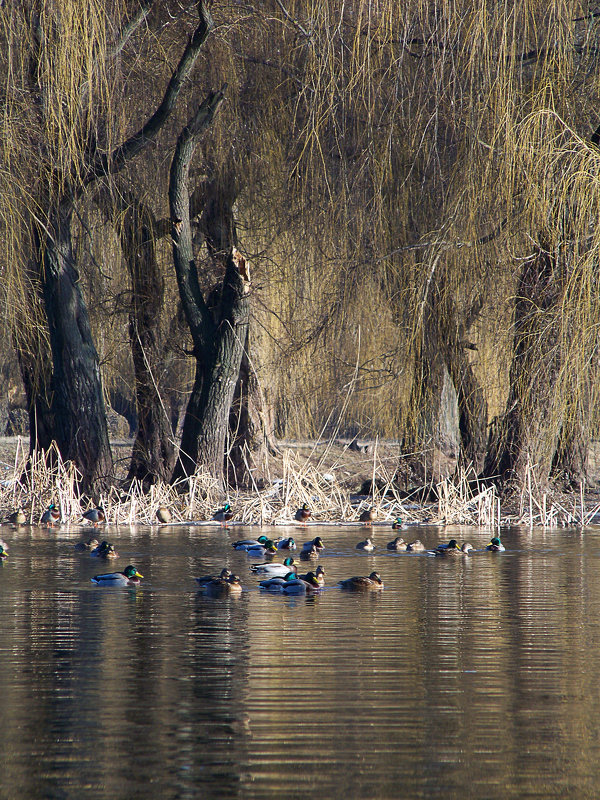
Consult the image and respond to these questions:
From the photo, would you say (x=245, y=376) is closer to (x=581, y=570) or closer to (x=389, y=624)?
(x=581, y=570)

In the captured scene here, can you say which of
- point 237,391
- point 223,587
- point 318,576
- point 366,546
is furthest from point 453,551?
point 237,391

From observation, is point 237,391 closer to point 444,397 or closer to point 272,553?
point 444,397

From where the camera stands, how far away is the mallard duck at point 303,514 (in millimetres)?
15000

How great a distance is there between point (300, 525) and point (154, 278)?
422 centimetres

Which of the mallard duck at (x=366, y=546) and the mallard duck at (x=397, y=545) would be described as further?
the mallard duck at (x=397, y=545)

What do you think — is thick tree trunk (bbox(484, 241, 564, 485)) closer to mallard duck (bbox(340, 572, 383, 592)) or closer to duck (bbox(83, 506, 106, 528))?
Result: mallard duck (bbox(340, 572, 383, 592))

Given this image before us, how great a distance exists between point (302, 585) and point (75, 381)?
7.50m

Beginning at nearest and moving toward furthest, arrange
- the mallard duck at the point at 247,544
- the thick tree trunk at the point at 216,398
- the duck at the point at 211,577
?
the duck at the point at 211,577
the mallard duck at the point at 247,544
the thick tree trunk at the point at 216,398

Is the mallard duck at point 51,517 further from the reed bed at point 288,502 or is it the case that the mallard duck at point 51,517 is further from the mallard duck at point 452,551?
the mallard duck at point 452,551

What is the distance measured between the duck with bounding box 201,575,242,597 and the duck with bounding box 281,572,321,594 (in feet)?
1.28

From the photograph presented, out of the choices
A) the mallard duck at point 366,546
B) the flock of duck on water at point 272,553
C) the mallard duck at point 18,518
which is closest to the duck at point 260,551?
the flock of duck on water at point 272,553

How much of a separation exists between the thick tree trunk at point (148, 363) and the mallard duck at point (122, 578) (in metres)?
6.98

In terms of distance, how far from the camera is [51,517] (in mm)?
14922

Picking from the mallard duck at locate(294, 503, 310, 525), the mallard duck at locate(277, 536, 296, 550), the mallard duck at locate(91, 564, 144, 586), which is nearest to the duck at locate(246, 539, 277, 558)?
the mallard duck at locate(277, 536, 296, 550)
